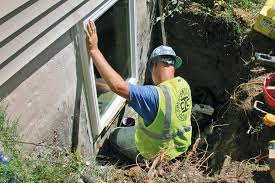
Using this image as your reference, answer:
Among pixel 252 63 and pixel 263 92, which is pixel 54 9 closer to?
pixel 263 92

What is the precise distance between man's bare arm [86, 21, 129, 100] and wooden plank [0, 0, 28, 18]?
4.65 feet

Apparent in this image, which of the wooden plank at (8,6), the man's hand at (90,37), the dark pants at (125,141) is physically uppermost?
the wooden plank at (8,6)

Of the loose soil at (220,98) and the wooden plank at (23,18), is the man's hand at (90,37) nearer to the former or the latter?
the wooden plank at (23,18)

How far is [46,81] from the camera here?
155 inches

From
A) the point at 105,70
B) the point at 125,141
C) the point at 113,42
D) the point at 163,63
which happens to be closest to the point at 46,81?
the point at 105,70

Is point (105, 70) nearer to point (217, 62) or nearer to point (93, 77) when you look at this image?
point (93, 77)

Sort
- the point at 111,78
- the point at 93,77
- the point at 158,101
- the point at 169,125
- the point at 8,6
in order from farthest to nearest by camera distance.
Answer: the point at 93,77, the point at 169,125, the point at 158,101, the point at 111,78, the point at 8,6

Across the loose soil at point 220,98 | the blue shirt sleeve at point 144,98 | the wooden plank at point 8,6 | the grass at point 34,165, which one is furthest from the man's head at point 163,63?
the wooden plank at point 8,6

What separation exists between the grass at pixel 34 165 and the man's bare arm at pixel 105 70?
892mm

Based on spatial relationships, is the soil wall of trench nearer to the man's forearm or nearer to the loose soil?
the loose soil

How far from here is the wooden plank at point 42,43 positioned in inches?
128

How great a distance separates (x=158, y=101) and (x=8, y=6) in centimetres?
205

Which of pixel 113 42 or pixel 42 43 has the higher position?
pixel 42 43

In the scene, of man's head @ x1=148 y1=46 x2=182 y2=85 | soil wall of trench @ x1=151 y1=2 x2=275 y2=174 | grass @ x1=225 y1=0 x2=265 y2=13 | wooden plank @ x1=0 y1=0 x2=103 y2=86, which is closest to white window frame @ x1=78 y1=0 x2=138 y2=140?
wooden plank @ x1=0 y1=0 x2=103 y2=86
